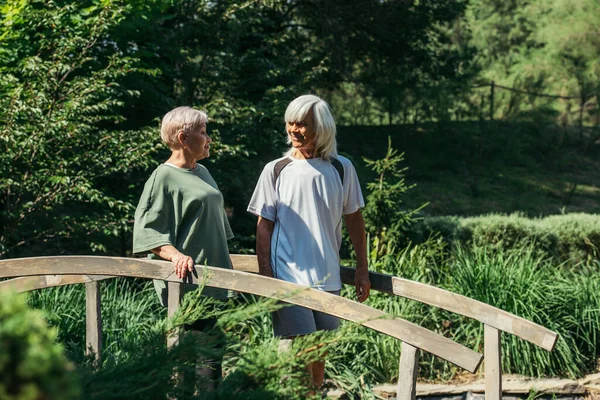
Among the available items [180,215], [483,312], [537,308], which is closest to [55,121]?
[180,215]

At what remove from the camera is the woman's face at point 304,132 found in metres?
3.20

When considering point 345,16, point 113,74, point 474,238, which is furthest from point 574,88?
point 113,74

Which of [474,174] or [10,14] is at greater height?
[10,14]

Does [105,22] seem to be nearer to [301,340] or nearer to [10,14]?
[10,14]

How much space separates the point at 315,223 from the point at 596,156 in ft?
62.1

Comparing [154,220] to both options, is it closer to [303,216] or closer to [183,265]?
[183,265]

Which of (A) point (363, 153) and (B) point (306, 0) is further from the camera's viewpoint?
(A) point (363, 153)

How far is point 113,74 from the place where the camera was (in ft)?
19.8

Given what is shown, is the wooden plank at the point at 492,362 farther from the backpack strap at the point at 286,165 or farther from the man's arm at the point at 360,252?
the backpack strap at the point at 286,165

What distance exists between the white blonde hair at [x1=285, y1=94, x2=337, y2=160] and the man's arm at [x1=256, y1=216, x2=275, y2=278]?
0.41 m

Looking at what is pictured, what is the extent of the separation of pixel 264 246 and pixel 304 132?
1.78ft

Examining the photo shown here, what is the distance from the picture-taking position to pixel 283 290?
2777 mm

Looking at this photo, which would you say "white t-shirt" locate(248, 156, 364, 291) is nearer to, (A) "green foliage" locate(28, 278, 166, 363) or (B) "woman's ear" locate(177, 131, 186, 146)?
(B) "woman's ear" locate(177, 131, 186, 146)

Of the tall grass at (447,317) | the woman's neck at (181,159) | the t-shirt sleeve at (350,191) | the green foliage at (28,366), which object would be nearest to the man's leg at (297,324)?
the t-shirt sleeve at (350,191)
